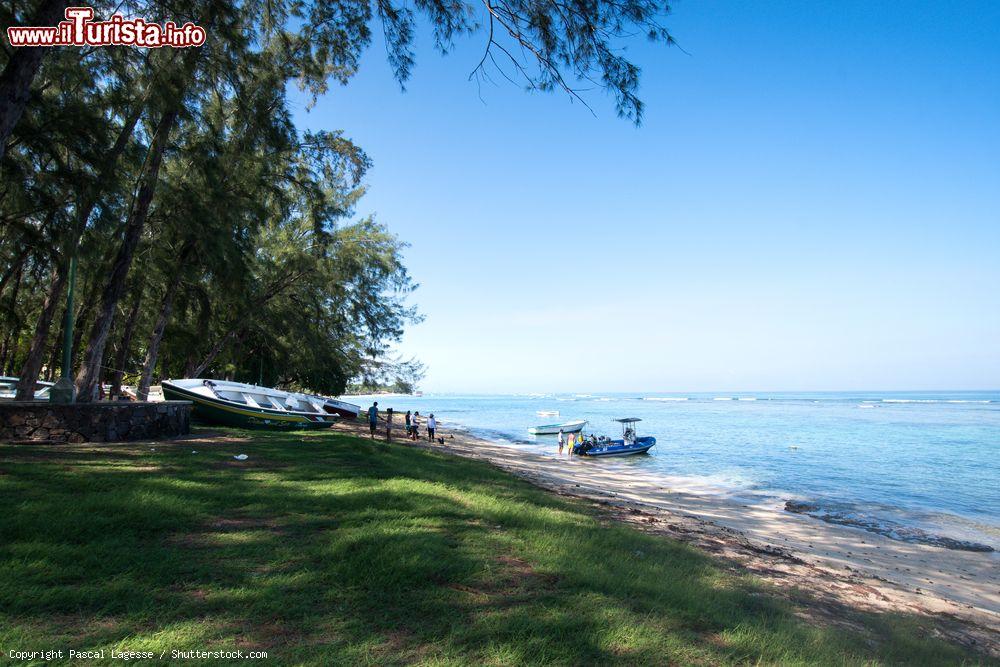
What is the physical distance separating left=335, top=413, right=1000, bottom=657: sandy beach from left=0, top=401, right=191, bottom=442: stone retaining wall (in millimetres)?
10559

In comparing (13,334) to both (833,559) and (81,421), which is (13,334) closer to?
(81,421)

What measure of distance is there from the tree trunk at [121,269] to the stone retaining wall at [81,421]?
7.41 feet

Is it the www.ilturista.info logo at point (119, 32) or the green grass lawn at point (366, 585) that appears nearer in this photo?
the green grass lawn at point (366, 585)

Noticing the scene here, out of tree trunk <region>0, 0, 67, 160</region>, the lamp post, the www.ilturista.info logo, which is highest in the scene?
the www.ilturista.info logo

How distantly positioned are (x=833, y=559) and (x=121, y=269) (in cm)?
1739

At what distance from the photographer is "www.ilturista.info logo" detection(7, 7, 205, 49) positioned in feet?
29.4

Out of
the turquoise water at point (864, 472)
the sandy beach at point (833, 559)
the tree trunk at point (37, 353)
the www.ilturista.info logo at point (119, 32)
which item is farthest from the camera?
the turquoise water at point (864, 472)

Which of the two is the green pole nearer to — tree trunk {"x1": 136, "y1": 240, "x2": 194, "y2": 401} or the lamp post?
the lamp post

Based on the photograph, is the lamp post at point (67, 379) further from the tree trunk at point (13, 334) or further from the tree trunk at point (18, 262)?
the tree trunk at point (13, 334)

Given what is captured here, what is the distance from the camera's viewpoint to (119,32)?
33.1 feet

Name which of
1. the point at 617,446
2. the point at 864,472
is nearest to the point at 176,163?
the point at 617,446

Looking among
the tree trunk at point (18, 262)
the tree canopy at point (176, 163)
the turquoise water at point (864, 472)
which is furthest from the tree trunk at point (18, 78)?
the turquoise water at point (864, 472)

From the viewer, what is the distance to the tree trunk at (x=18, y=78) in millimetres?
7402

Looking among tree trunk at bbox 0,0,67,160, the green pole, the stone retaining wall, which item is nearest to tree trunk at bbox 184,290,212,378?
the green pole
